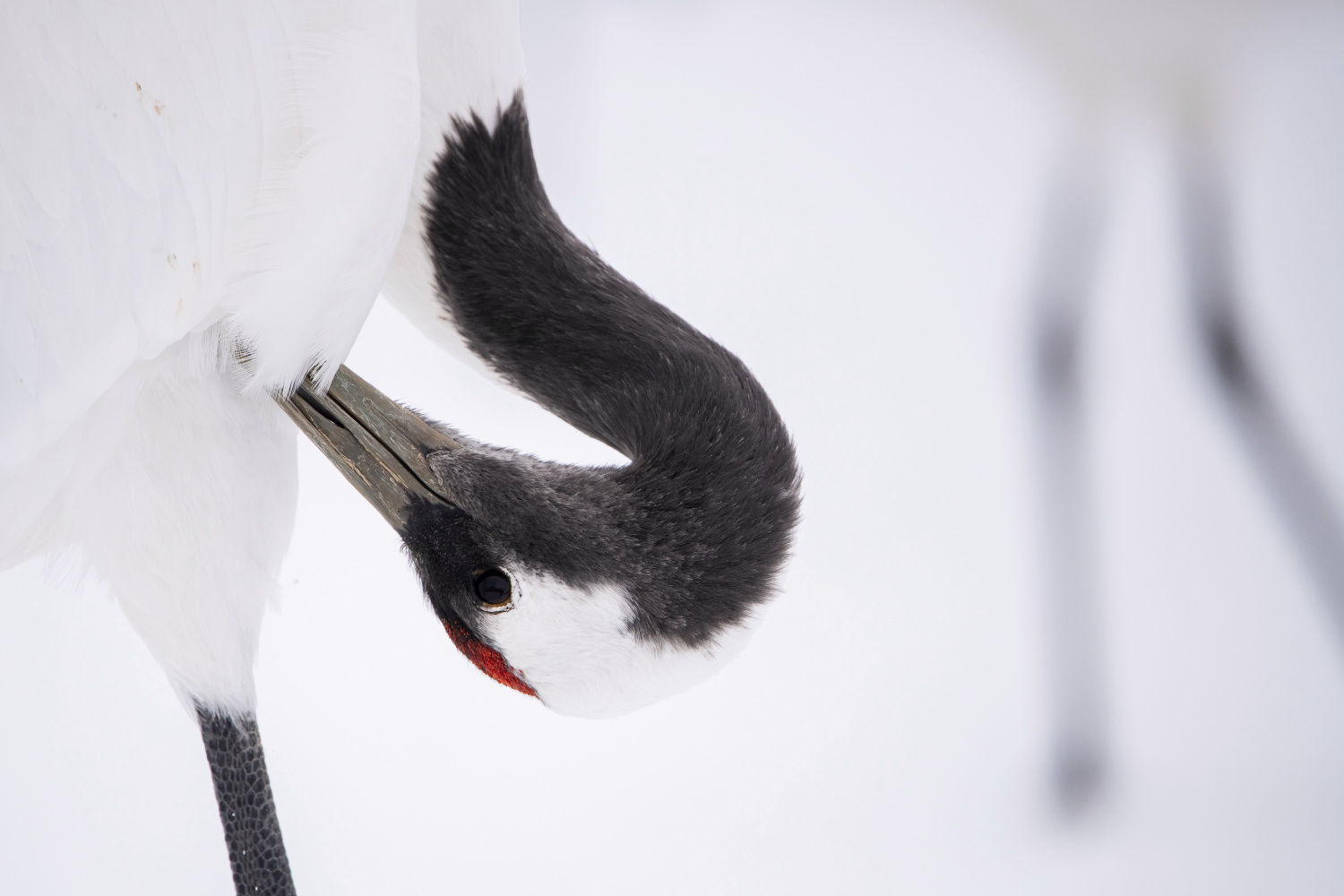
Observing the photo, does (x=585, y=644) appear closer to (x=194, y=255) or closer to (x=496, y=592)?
(x=496, y=592)

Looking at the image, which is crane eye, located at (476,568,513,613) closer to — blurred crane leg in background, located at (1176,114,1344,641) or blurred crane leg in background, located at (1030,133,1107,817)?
blurred crane leg in background, located at (1030,133,1107,817)

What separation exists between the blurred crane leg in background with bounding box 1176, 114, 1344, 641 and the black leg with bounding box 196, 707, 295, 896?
3.94 ft

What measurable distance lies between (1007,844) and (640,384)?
0.77m

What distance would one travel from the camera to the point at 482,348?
0.84m

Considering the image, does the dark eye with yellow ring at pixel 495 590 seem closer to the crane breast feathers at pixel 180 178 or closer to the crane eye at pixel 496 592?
the crane eye at pixel 496 592

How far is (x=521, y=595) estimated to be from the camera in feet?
2.36

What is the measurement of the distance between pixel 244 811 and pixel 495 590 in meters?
0.39

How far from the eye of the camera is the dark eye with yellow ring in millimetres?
724

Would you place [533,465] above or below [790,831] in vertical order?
above

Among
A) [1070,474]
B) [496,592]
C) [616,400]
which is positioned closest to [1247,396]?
[1070,474]

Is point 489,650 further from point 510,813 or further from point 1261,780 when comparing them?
point 1261,780

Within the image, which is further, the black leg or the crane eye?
the black leg

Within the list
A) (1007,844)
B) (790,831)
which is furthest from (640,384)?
(1007,844)

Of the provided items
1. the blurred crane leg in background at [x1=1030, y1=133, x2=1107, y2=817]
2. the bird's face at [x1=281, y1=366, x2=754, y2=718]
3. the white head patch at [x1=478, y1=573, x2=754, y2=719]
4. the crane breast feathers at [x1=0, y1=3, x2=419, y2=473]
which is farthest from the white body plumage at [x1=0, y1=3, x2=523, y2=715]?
the blurred crane leg in background at [x1=1030, y1=133, x2=1107, y2=817]
